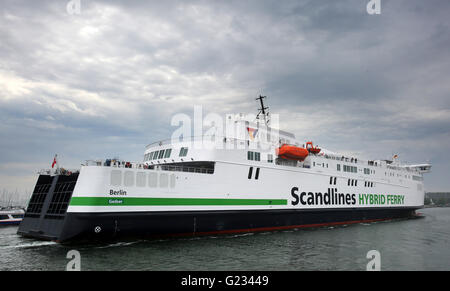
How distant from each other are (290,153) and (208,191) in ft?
26.9

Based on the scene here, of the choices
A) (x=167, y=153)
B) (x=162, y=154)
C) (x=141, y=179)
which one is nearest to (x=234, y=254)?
(x=141, y=179)

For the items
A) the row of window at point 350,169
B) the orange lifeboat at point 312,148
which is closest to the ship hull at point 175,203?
the orange lifeboat at point 312,148

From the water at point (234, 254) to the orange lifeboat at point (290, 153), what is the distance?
6717 millimetres

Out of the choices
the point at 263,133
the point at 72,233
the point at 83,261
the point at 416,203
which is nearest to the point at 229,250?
the point at 83,261

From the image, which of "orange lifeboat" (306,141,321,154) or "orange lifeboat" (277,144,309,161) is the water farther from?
"orange lifeboat" (306,141,321,154)

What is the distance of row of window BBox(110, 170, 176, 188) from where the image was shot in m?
17.2

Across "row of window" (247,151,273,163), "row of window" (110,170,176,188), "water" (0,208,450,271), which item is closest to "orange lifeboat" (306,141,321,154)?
"row of window" (247,151,273,163)

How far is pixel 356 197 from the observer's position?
31.8 m

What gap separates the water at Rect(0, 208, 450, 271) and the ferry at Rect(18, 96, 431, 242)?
105cm

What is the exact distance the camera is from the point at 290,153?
25.1m

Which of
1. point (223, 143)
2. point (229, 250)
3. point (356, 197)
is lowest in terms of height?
point (229, 250)
